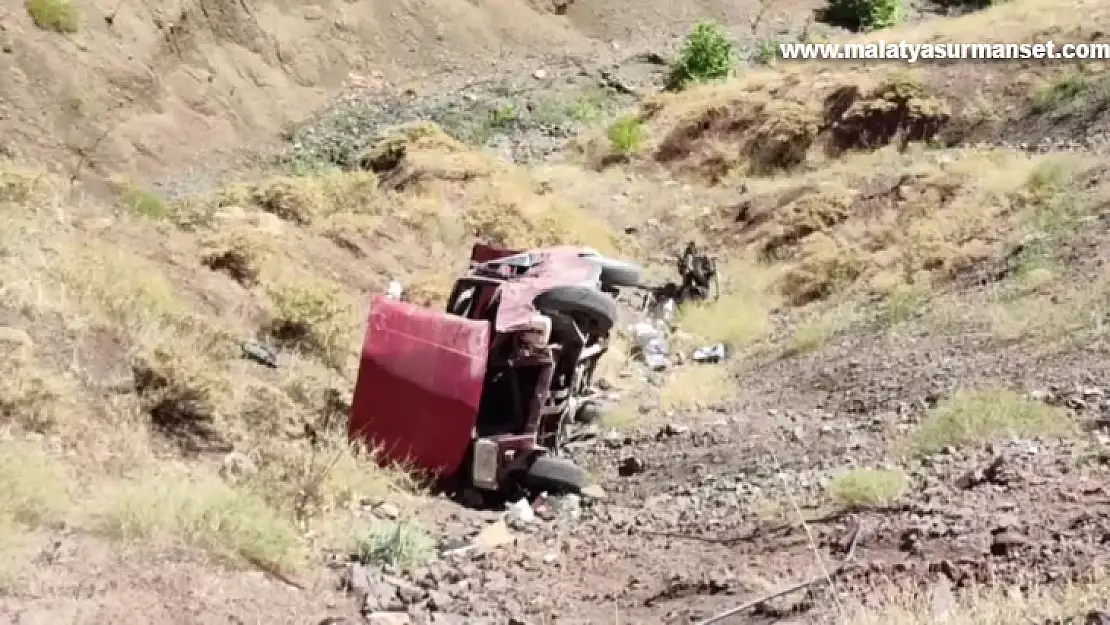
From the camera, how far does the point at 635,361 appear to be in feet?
38.7

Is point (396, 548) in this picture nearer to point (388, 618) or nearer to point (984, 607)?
point (388, 618)

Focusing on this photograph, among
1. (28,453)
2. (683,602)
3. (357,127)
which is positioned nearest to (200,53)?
(357,127)

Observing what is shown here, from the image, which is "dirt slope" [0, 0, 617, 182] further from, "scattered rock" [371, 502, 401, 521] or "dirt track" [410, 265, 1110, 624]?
"dirt track" [410, 265, 1110, 624]

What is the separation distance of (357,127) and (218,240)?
44.4ft

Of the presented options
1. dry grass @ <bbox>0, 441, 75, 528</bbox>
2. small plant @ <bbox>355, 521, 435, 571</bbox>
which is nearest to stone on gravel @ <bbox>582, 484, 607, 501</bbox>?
small plant @ <bbox>355, 521, 435, 571</bbox>

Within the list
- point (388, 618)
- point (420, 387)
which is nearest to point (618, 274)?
point (420, 387)

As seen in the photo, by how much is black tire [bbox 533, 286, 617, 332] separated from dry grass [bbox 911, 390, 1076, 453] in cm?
232

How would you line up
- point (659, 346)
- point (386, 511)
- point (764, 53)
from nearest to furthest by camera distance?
point (386, 511) → point (659, 346) → point (764, 53)

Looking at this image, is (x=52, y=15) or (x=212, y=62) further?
(x=212, y=62)

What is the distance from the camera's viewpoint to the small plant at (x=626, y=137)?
21.2m

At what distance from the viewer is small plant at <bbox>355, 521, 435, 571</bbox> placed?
621cm

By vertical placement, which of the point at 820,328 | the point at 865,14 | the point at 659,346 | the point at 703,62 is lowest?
the point at 659,346

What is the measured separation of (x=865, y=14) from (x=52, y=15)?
20.4m

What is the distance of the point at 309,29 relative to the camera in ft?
89.7
